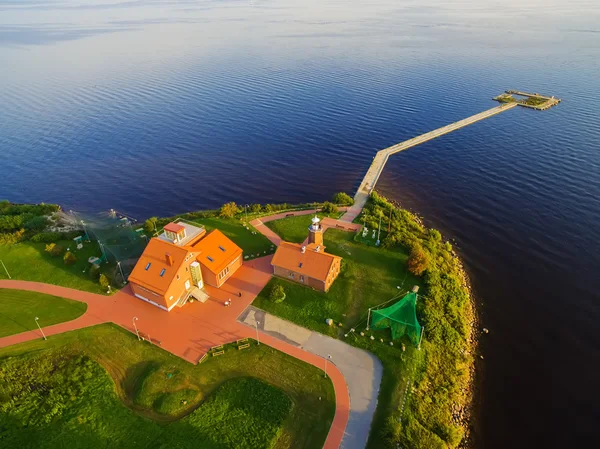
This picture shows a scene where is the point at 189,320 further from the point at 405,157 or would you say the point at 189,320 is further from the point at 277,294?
the point at 405,157

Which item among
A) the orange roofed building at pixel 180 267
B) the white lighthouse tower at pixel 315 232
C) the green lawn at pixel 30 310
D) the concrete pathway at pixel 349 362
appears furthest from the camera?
the white lighthouse tower at pixel 315 232

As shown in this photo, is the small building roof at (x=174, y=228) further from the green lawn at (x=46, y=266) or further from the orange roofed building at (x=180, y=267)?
the green lawn at (x=46, y=266)

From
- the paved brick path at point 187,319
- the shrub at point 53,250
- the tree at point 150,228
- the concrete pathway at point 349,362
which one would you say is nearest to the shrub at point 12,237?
the shrub at point 53,250

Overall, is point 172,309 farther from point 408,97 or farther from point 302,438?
point 408,97

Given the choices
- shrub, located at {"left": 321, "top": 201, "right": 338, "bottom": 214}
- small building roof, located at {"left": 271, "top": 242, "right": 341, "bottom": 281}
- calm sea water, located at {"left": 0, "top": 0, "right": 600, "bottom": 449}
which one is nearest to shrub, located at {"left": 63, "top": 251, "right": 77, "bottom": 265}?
calm sea water, located at {"left": 0, "top": 0, "right": 600, "bottom": 449}

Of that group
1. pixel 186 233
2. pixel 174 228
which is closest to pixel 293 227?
pixel 186 233

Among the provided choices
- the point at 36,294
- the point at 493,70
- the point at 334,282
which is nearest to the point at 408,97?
the point at 493,70
